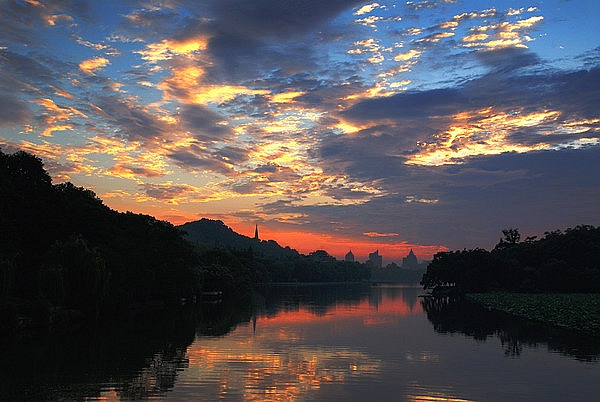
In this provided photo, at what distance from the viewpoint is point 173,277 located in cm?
6431

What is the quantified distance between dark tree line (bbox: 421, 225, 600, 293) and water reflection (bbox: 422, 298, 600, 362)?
149 feet

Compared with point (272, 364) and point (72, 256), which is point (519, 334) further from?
point (72, 256)

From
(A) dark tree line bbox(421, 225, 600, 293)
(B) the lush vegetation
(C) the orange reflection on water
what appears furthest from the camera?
(A) dark tree line bbox(421, 225, 600, 293)

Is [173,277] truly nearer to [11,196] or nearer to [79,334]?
[11,196]

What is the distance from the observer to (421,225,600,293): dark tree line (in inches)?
3762

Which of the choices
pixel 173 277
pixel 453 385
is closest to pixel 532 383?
pixel 453 385

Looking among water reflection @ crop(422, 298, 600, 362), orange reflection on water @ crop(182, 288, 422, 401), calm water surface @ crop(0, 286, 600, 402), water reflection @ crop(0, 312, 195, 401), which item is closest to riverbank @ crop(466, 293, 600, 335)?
water reflection @ crop(422, 298, 600, 362)

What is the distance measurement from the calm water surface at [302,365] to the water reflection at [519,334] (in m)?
0.10

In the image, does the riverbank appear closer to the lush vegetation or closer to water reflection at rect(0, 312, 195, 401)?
water reflection at rect(0, 312, 195, 401)

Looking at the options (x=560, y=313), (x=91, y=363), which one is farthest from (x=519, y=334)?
(x=91, y=363)

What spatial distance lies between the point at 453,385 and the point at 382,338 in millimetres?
15233

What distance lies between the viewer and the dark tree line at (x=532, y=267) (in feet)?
314

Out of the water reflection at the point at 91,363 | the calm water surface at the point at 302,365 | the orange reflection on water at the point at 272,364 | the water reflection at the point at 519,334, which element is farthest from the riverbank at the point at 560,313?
the water reflection at the point at 91,363

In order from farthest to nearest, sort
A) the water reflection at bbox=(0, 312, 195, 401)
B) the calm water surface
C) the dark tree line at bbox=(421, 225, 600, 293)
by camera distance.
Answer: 1. the dark tree line at bbox=(421, 225, 600, 293)
2. the calm water surface
3. the water reflection at bbox=(0, 312, 195, 401)
